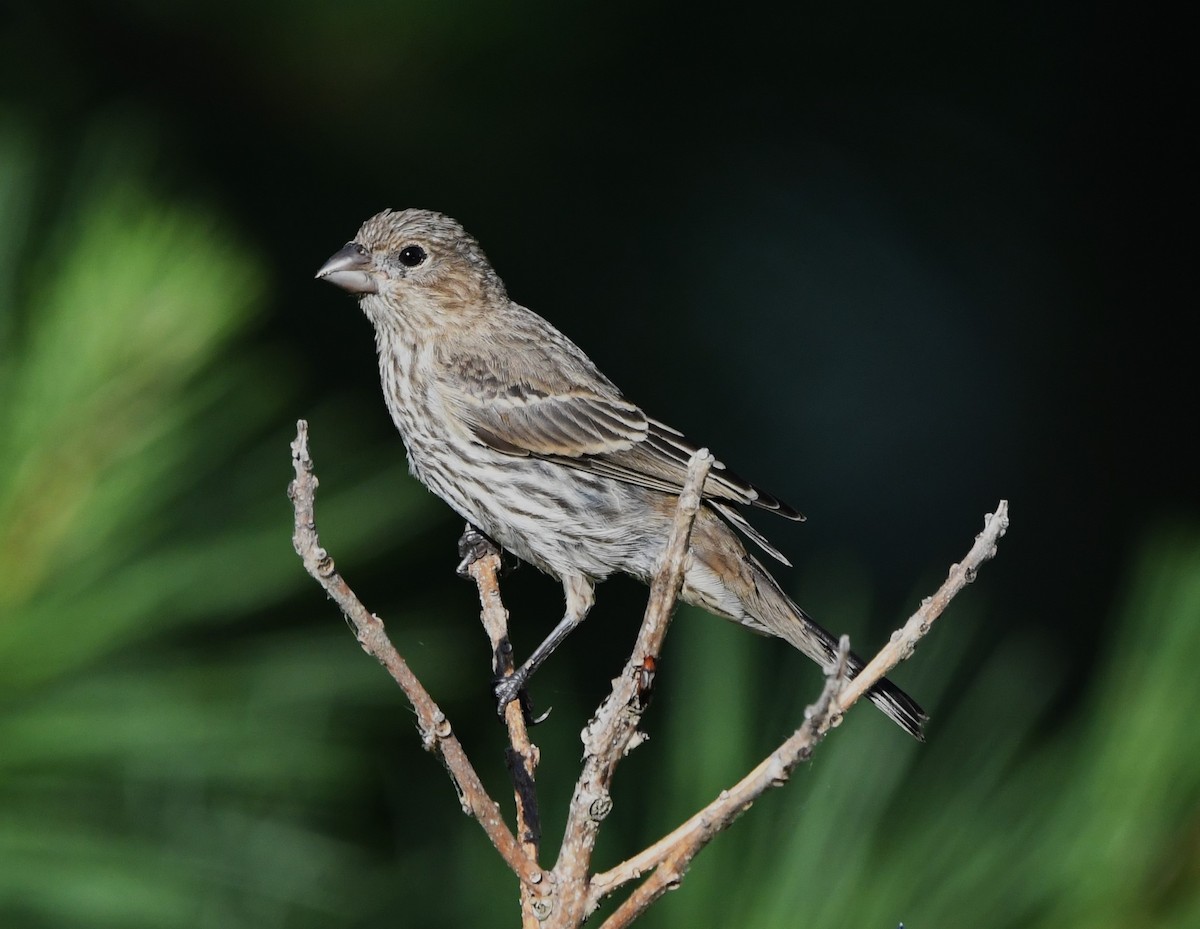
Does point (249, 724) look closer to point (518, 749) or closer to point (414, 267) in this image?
point (518, 749)

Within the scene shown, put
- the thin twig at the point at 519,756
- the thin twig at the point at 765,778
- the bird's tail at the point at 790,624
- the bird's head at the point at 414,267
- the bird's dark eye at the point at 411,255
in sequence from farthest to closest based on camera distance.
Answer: the bird's dark eye at the point at 411,255, the bird's head at the point at 414,267, the bird's tail at the point at 790,624, the thin twig at the point at 519,756, the thin twig at the point at 765,778

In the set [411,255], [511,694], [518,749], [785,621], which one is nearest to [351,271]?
[411,255]

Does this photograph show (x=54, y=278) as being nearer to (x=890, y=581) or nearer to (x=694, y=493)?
(x=694, y=493)

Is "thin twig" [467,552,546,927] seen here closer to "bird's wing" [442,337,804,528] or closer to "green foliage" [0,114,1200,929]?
"green foliage" [0,114,1200,929]

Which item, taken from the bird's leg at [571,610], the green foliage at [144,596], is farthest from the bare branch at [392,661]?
the bird's leg at [571,610]

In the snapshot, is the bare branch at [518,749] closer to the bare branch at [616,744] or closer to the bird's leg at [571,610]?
the bare branch at [616,744]

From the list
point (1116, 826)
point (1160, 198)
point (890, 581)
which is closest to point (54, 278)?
point (1116, 826)

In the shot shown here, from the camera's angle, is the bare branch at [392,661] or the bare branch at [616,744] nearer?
the bare branch at [616,744]
